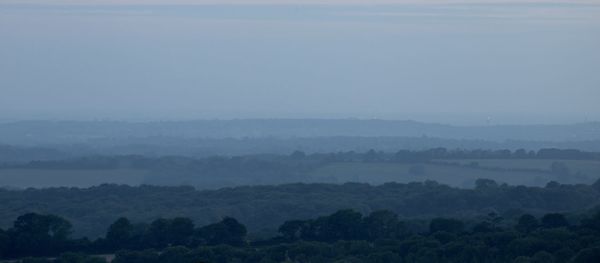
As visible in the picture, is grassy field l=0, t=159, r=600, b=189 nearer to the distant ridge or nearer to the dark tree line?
the dark tree line

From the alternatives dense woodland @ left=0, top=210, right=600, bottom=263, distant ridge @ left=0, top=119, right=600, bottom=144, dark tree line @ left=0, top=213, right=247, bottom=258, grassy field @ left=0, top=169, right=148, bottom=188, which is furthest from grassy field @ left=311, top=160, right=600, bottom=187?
distant ridge @ left=0, top=119, right=600, bottom=144

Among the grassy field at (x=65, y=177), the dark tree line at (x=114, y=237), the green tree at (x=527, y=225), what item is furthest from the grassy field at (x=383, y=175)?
the dark tree line at (x=114, y=237)

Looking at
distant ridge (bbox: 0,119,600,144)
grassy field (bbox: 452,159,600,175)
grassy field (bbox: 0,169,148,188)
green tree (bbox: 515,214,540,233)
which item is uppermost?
distant ridge (bbox: 0,119,600,144)

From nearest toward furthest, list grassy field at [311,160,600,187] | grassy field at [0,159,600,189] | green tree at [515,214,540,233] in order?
1. green tree at [515,214,540,233]
2. grassy field at [311,160,600,187]
3. grassy field at [0,159,600,189]

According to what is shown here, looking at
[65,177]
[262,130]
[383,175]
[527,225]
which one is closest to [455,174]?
[383,175]

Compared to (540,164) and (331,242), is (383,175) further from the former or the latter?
(331,242)

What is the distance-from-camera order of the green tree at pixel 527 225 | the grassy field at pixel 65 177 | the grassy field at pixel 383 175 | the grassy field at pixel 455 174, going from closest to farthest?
1. the green tree at pixel 527 225
2. the grassy field at pixel 455 174
3. the grassy field at pixel 383 175
4. the grassy field at pixel 65 177

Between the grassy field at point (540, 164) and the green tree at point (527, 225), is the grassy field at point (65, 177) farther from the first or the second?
the green tree at point (527, 225)
